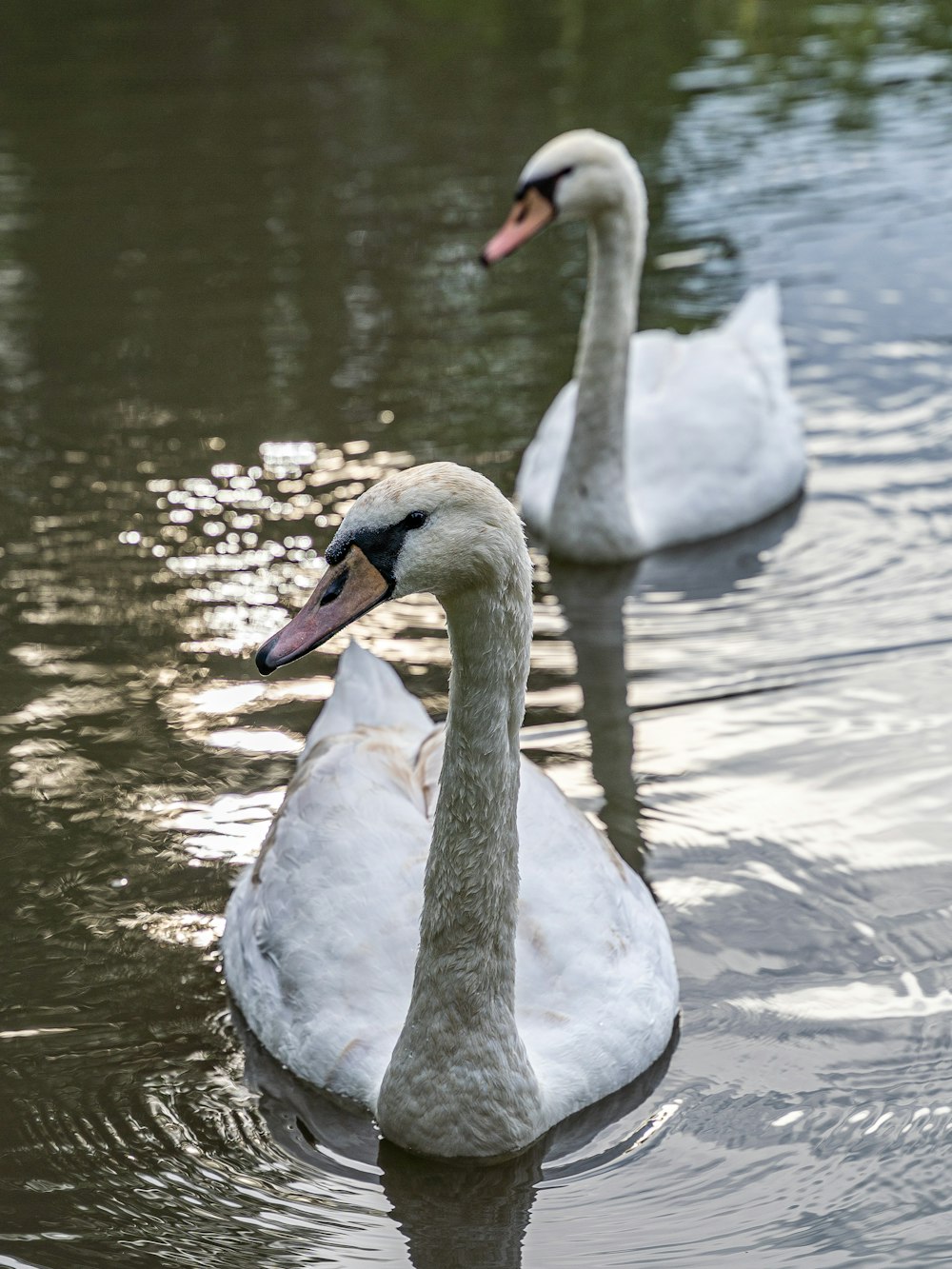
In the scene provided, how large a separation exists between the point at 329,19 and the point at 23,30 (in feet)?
10.7

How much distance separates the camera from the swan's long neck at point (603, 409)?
8.55 metres

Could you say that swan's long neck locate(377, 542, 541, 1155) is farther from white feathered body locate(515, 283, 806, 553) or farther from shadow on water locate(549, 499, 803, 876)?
white feathered body locate(515, 283, 806, 553)

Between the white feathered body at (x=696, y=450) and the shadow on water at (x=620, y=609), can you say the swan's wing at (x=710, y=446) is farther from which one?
the shadow on water at (x=620, y=609)

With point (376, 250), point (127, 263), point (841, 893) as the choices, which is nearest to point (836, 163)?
point (376, 250)

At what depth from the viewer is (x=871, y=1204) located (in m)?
4.55

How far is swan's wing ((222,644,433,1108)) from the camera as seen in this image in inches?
195

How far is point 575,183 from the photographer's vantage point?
8406 millimetres

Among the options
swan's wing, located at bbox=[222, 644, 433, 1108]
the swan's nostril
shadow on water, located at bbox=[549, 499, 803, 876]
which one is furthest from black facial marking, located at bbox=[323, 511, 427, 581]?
shadow on water, located at bbox=[549, 499, 803, 876]

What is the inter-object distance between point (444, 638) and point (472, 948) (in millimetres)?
3418

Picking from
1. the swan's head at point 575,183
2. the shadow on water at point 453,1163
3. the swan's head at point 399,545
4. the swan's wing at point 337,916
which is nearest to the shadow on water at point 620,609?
the swan's wing at point 337,916

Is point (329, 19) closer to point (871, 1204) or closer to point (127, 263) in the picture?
point (127, 263)

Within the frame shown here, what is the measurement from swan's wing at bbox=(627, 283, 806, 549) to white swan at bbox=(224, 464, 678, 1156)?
331cm

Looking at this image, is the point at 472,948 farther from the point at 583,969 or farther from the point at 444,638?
the point at 444,638

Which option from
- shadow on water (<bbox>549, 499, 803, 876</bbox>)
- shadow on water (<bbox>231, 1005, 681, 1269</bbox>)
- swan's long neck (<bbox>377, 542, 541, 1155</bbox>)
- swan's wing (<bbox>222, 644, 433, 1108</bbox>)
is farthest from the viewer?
shadow on water (<bbox>549, 499, 803, 876</bbox>)
